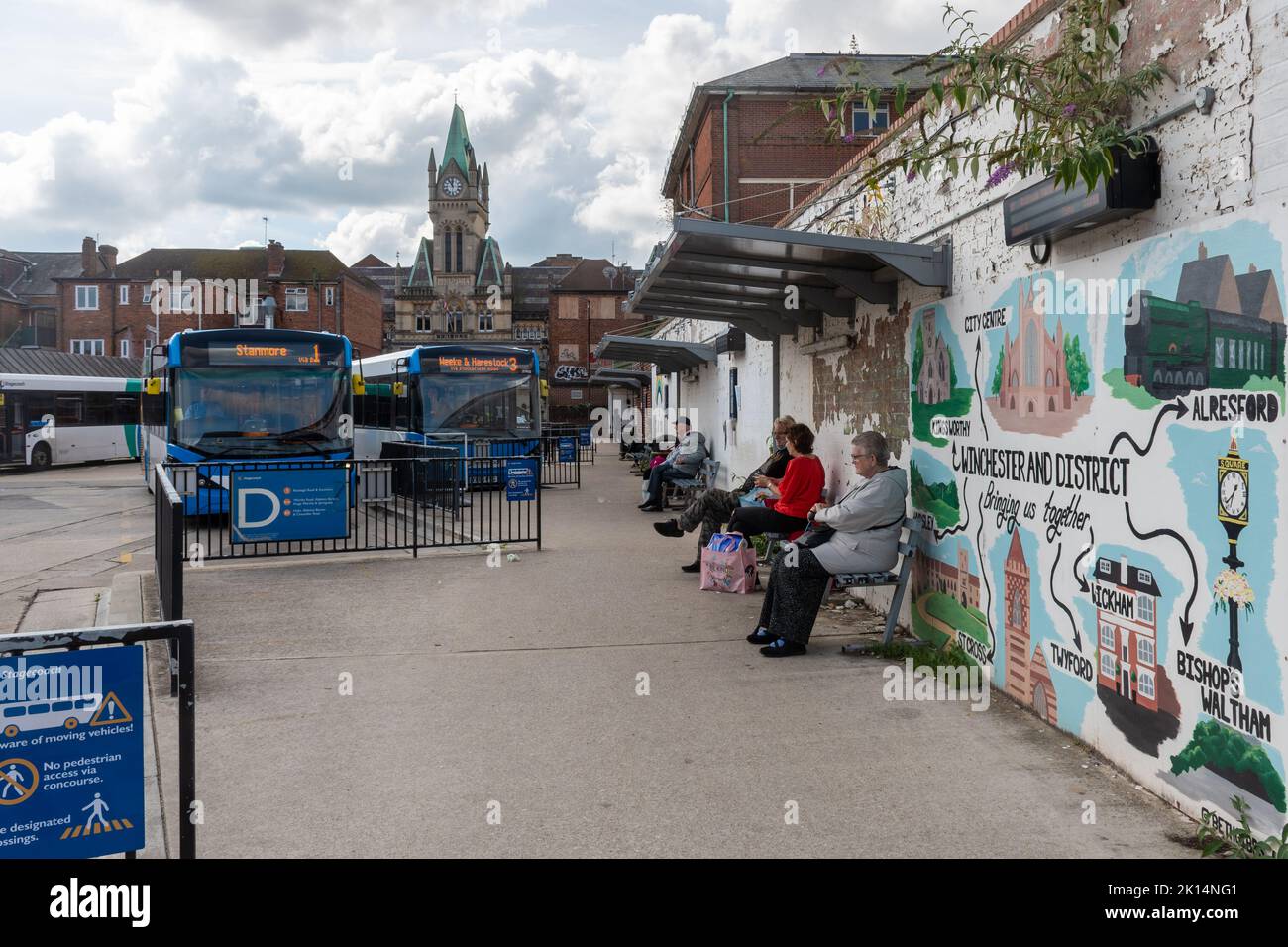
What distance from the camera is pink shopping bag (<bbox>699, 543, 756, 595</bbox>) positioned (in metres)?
9.31

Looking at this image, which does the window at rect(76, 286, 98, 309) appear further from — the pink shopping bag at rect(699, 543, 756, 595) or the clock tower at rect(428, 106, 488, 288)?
the pink shopping bag at rect(699, 543, 756, 595)

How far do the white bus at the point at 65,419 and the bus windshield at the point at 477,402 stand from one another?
1519 centimetres

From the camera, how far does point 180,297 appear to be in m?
70.5

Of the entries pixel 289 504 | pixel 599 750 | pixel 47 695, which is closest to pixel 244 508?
pixel 289 504

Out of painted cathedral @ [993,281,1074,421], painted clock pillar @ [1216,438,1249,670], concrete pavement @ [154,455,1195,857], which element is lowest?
concrete pavement @ [154,455,1195,857]

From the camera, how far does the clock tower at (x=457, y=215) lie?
3720 inches

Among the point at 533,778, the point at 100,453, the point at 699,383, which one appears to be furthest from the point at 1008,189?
the point at 100,453

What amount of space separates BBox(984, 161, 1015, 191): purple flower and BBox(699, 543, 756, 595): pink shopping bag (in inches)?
161

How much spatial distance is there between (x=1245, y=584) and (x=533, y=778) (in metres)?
3.00

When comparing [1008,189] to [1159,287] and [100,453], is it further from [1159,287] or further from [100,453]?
[100,453]

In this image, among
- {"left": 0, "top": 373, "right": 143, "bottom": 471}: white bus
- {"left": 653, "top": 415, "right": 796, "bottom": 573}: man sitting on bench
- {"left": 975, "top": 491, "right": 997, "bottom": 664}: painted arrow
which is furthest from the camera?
{"left": 0, "top": 373, "right": 143, "bottom": 471}: white bus

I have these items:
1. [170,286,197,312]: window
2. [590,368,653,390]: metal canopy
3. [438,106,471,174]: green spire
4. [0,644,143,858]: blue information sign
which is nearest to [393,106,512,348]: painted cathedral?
[438,106,471,174]: green spire

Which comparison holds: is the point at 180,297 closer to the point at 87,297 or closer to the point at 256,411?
the point at 87,297

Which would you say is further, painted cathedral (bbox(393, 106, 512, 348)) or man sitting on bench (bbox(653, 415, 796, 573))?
painted cathedral (bbox(393, 106, 512, 348))
